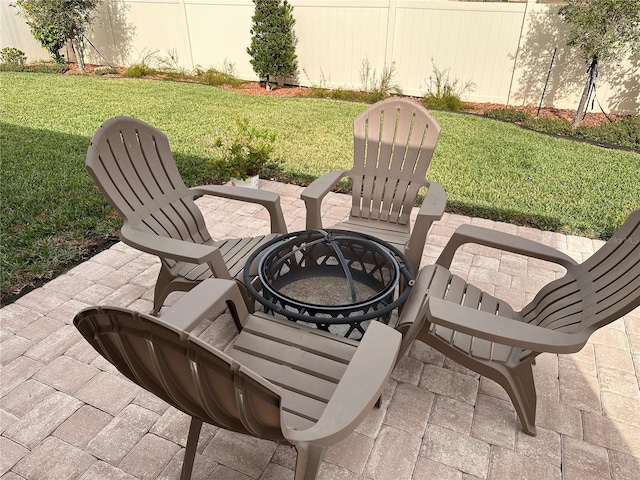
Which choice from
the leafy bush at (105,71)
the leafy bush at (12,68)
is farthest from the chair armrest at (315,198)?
the leafy bush at (12,68)

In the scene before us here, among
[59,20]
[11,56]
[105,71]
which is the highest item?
[59,20]

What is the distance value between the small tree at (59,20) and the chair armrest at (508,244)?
10852 mm

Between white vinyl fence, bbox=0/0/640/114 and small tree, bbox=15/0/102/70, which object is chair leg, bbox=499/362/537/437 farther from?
small tree, bbox=15/0/102/70

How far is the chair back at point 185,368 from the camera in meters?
1.11

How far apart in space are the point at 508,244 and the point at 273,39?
7.62 metres

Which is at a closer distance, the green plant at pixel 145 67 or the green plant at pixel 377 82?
the green plant at pixel 377 82

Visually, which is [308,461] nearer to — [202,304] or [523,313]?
[202,304]

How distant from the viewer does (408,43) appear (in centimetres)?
804

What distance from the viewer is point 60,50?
36.9ft

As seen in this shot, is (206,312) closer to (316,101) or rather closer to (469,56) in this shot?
(316,101)

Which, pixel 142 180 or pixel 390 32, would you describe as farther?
pixel 390 32

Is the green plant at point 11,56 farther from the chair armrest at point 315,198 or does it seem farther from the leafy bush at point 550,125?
the leafy bush at point 550,125

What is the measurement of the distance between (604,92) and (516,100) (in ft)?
4.41

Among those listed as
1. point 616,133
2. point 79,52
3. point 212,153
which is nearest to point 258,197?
point 212,153
